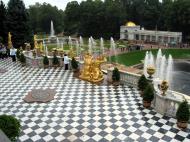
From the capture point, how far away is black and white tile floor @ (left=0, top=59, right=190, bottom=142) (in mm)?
9943

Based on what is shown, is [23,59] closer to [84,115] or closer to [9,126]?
[84,115]

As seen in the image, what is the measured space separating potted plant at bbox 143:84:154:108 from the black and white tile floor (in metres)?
0.34

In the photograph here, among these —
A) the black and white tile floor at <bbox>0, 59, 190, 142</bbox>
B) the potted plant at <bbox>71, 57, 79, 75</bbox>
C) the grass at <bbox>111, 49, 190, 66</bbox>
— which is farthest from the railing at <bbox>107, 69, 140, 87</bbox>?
the grass at <bbox>111, 49, 190, 66</bbox>

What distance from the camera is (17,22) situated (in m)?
33.3

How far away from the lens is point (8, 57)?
23.7 metres

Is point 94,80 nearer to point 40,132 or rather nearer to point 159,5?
point 40,132

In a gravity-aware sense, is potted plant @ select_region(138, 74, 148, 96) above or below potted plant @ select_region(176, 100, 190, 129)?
above

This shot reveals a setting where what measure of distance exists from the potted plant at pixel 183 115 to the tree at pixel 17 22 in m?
27.2

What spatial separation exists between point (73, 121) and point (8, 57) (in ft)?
48.8

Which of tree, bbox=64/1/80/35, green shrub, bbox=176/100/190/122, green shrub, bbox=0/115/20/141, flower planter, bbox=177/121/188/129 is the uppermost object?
tree, bbox=64/1/80/35

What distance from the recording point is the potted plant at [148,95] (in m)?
12.0

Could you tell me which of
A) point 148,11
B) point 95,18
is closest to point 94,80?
point 95,18

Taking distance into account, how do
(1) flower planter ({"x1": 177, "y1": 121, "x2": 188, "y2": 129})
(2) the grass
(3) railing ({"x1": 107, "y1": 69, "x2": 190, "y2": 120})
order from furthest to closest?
(2) the grass
(3) railing ({"x1": 107, "y1": 69, "x2": 190, "y2": 120})
(1) flower planter ({"x1": 177, "y1": 121, "x2": 188, "y2": 129})

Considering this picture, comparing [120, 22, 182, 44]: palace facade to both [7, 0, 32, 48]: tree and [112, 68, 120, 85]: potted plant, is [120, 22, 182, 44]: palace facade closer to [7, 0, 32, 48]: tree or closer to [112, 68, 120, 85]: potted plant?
[7, 0, 32, 48]: tree
